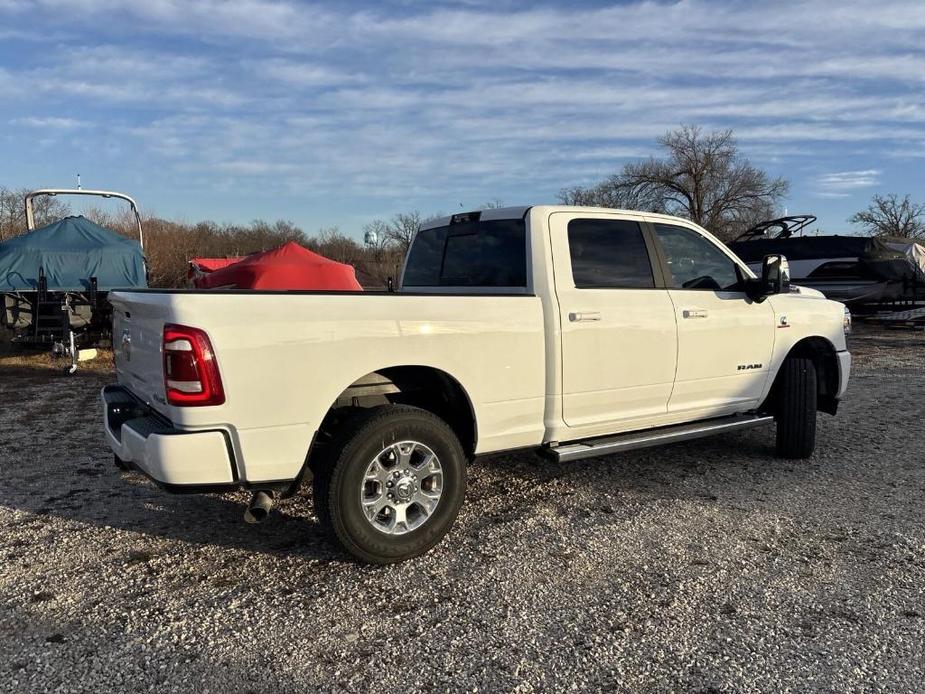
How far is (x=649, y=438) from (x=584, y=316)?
106cm

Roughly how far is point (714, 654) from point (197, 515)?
330 centimetres

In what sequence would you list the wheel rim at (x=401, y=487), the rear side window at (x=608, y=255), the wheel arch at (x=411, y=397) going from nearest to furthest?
the wheel rim at (x=401, y=487), the wheel arch at (x=411, y=397), the rear side window at (x=608, y=255)

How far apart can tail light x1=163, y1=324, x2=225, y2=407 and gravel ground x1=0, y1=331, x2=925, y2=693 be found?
1.03 m

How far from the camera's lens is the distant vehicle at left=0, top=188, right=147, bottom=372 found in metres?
11.7

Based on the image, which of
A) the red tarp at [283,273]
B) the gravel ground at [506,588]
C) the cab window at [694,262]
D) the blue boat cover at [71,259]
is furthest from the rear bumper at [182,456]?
the red tarp at [283,273]

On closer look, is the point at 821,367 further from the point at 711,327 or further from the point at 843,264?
the point at 843,264

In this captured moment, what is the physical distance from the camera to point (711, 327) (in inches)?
200

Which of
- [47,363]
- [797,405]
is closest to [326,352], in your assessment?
[797,405]

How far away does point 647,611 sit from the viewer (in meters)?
3.27

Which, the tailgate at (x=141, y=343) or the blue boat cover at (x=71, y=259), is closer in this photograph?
the tailgate at (x=141, y=343)

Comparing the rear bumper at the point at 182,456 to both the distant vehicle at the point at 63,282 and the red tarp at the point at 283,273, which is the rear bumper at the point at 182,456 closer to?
the distant vehicle at the point at 63,282

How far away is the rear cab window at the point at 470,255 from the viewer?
461cm

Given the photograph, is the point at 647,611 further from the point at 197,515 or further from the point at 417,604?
the point at 197,515

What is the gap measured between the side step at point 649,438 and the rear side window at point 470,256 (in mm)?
1128
